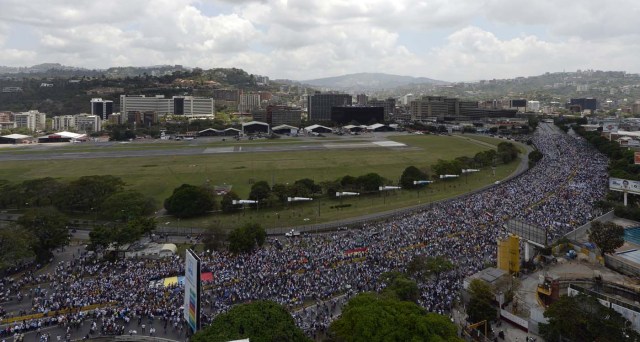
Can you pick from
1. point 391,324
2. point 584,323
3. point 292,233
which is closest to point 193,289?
point 391,324

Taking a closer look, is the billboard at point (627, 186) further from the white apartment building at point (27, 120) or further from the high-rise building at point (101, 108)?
the high-rise building at point (101, 108)

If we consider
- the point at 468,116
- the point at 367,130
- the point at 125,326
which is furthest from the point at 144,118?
the point at 125,326

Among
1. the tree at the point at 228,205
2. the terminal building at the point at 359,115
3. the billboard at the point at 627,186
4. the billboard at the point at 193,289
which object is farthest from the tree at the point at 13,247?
the terminal building at the point at 359,115

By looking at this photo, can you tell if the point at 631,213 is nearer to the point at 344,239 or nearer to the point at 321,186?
the point at 344,239

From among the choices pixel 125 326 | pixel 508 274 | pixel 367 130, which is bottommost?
pixel 125 326

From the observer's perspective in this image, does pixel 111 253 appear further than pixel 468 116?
No
